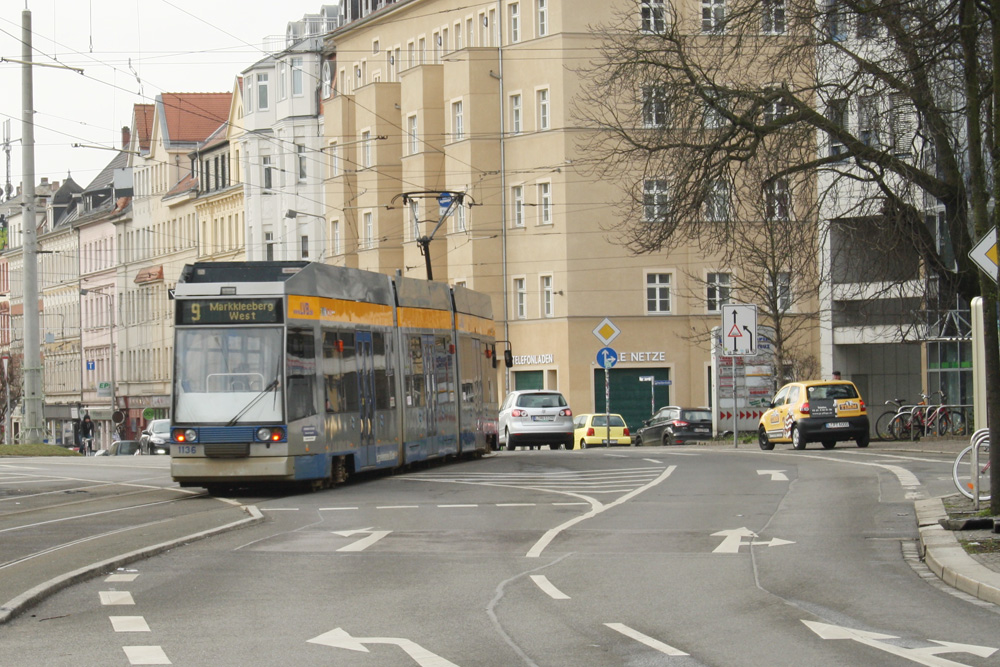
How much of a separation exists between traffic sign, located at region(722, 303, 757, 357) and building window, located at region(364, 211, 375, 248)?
125 ft

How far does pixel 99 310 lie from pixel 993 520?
10624 cm

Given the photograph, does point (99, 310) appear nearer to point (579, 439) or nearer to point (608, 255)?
point (608, 255)

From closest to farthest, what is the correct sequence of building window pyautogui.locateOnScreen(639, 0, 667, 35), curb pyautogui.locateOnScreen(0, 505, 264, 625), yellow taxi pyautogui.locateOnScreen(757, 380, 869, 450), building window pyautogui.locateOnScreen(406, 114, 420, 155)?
curb pyautogui.locateOnScreen(0, 505, 264, 625), building window pyautogui.locateOnScreen(639, 0, 667, 35), yellow taxi pyautogui.locateOnScreen(757, 380, 869, 450), building window pyautogui.locateOnScreen(406, 114, 420, 155)

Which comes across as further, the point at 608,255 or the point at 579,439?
the point at 608,255

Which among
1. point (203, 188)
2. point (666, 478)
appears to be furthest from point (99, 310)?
point (666, 478)

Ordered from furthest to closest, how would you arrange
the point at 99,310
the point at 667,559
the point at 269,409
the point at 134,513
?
the point at 99,310, the point at 269,409, the point at 134,513, the point at 667,559

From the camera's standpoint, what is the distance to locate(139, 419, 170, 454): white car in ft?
195

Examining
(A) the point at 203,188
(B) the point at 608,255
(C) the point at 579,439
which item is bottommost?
(C) the point at 579,439

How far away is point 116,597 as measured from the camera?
12.3 metres

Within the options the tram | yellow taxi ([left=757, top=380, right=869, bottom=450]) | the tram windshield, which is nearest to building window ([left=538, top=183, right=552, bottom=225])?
yellow taxi ([left=757, top=380, right=869, bottom=450])

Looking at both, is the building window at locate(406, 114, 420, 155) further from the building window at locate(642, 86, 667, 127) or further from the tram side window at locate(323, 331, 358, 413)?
the tram side window at locate(323, 331, 358, 413)

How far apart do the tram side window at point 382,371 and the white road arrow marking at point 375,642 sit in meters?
16.6

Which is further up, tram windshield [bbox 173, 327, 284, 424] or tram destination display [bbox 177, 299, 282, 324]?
tram destination display [bbox 177, 299, 282, 324]

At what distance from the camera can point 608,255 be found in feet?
221
